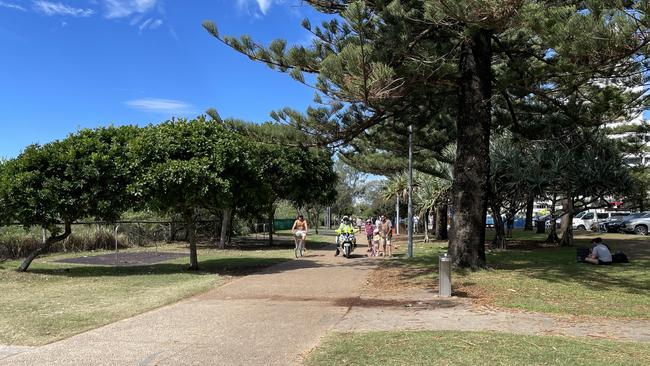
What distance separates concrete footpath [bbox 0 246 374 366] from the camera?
609cm

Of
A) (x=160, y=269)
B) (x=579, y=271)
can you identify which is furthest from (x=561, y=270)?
(x=160, y=269)

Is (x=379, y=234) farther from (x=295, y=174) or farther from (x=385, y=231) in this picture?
(x=295, y=174)

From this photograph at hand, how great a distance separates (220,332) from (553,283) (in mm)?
7822

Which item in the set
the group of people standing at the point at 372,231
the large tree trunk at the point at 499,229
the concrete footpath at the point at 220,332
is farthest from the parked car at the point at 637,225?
the concrete footpath at the point at 220,332

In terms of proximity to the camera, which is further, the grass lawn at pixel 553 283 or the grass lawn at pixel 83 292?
the grass lawn at pixel 553 283

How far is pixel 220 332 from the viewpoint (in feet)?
24.2

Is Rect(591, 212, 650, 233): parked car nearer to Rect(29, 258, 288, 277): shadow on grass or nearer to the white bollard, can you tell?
Rect(29, 258, 288, 277): shadow on grass

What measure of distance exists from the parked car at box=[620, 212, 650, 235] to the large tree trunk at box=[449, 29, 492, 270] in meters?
26.4

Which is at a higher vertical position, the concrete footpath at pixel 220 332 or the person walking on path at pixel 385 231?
the person walking on path at pixel 385 231

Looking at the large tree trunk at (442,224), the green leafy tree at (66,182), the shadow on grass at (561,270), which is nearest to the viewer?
the shadow on grass at (561,270)

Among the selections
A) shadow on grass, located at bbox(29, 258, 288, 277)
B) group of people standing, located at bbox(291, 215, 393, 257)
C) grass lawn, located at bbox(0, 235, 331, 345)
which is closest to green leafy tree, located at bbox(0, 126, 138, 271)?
shadow on grass, located at bbox(29, 258, 288, 277)

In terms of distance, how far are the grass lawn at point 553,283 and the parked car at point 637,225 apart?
2012 centimetres

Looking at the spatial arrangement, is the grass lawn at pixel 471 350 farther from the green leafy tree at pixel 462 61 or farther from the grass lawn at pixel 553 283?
the green leafy tree at pixel 462 61

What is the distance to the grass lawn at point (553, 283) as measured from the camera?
914 cm
